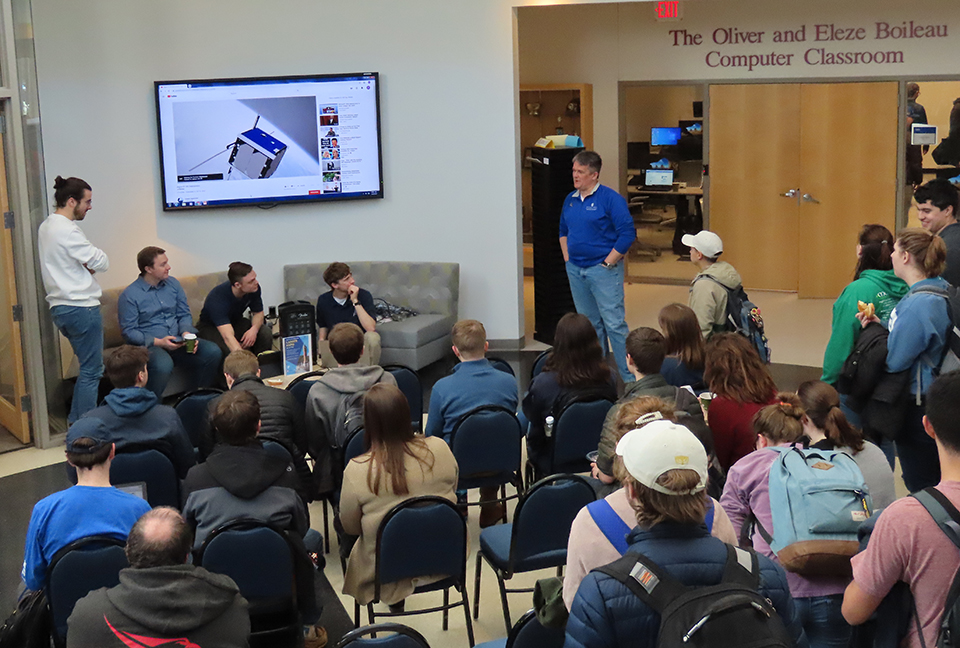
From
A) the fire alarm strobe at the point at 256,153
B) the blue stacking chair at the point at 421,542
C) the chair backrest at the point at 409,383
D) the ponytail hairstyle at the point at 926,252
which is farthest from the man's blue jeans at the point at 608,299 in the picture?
the blue stacking chair at the point at 421,542

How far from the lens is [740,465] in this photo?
365cm

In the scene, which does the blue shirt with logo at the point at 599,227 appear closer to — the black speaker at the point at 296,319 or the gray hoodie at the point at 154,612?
the black speaker at the point at 296,319

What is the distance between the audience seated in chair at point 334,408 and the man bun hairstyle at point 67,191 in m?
2.87

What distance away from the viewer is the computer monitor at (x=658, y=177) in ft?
39.9

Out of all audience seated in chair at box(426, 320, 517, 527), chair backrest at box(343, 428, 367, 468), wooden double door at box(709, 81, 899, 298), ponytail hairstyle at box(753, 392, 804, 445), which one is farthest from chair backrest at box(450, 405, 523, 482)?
wooden double door at box(709, 81, 899, 298)

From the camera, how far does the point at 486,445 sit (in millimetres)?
5039

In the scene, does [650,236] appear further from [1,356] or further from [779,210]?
[1,356]

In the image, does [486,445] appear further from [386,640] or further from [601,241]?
[601,241]

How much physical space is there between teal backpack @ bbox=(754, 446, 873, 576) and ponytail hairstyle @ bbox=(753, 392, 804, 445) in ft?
1.34

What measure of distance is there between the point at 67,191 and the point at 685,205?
7.32 m

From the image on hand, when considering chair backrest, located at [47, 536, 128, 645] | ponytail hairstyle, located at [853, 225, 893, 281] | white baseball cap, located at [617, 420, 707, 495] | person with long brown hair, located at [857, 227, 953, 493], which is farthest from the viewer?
ponytail hairstyle, located at [853, 225, 893, 281]

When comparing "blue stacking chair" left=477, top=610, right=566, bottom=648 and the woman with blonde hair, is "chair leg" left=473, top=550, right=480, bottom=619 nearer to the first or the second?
the woman with blonde hair

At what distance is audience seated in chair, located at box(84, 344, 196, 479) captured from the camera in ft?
15.3

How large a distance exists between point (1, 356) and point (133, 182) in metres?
1.99
